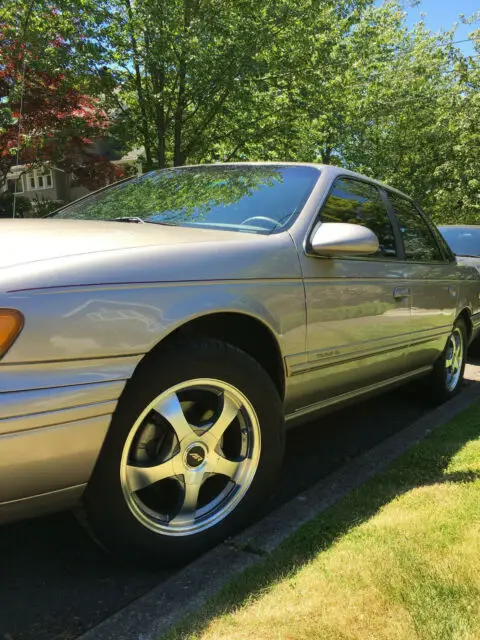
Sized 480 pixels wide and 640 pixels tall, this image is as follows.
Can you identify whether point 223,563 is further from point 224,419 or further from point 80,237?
point 80,237

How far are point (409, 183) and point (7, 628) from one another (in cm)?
2311

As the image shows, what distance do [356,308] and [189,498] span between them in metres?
1.38

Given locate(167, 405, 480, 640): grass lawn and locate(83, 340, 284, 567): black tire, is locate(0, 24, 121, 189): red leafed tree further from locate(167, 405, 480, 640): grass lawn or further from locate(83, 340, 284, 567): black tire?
locate(167, 405, 480, 640): grass lawn

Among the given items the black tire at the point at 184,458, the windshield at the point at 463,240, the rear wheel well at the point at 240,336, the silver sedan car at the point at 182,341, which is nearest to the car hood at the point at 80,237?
the silver sedan car at the point at 182,341

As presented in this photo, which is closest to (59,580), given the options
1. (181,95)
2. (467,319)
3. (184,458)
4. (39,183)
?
(184,458)

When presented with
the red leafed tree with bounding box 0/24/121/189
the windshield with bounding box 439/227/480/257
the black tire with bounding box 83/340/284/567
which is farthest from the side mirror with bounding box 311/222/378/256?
the red leafed tree with bounding box 0/24/121/189

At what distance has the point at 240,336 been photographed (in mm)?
2424

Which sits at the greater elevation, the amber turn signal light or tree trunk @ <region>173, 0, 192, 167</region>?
tree trunk @ <region>173, 0, 192, 167</region>

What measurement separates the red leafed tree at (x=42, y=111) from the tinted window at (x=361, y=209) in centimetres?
961

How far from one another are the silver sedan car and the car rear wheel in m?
1.23

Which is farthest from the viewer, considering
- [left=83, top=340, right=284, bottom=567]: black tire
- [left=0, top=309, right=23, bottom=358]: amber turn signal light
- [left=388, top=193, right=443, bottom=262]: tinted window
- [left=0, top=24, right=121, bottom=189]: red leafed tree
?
[left=0, top=24, right=121, bottom=189]: red leafed tree

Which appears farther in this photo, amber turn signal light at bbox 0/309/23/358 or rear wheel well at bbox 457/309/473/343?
rear wheel well at bbox 457/309/473/343

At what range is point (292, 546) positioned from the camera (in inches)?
87.7

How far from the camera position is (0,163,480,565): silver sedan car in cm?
167
